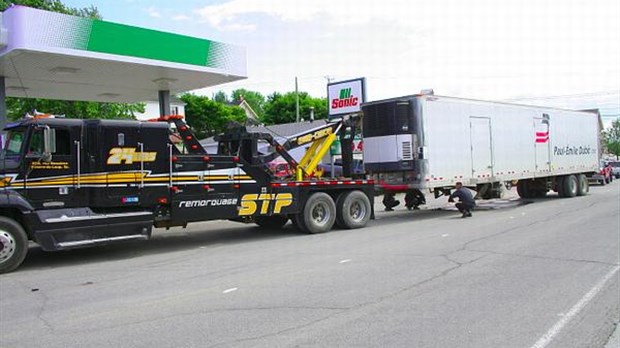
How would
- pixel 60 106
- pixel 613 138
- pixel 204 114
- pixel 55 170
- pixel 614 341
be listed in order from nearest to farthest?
pixel 614 341
pixel 55 170
pixel 60 106
pixel 204 114
pixel 613 138

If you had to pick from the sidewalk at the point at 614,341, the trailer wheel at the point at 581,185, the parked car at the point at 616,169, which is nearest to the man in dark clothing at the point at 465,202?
the trailer wheel at the point at 581,185

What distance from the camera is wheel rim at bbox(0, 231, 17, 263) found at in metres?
9.41

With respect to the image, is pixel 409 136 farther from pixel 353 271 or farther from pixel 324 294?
pixel 324 294

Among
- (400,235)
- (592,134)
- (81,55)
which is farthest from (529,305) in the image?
(592,134)

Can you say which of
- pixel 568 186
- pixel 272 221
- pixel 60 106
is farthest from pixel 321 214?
pixel 60 106

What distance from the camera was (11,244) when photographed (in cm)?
949

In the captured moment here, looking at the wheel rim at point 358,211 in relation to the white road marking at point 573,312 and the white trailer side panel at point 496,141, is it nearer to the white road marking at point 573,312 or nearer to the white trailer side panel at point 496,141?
the white trailer side panel at point 496,141

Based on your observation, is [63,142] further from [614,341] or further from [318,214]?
[614,341]

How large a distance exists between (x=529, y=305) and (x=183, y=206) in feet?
23.7

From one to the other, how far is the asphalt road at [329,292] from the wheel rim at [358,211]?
87.7 inches

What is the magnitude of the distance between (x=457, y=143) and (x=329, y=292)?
37.1ft

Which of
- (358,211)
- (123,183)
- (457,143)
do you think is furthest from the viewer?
(457,143)

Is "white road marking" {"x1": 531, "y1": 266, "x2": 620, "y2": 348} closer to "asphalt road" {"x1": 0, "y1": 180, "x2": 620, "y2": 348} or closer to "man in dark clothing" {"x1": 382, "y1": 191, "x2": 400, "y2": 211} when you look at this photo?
"asphalt road" {"x1": 0, "y1": 180, "x2": 620, "y2": 348}

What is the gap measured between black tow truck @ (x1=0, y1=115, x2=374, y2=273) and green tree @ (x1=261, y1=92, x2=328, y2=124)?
161 feet
